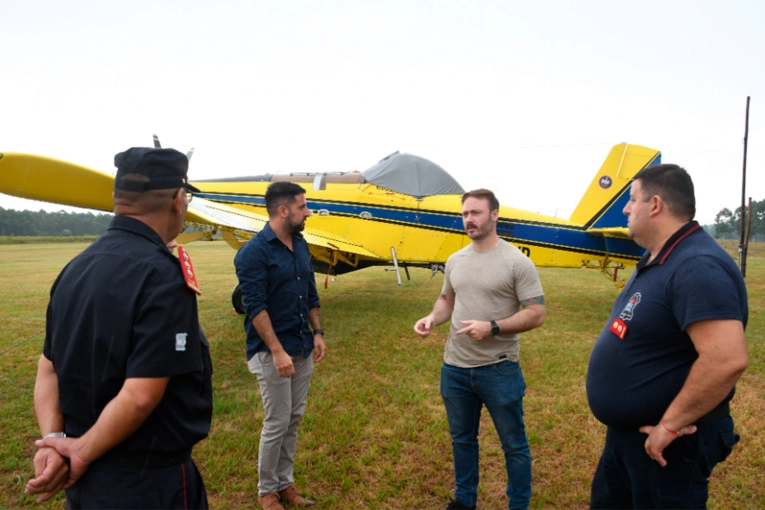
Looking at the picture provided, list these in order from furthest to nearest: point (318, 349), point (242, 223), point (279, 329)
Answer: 1. point (242, 223)
2. point (318, 349)
3. point (279, 329)

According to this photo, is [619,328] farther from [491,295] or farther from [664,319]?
[491,295]

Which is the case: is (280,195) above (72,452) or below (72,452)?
above

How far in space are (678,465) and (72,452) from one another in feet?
6.83

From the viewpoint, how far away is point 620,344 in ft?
5.77

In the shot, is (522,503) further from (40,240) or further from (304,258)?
(40,240)

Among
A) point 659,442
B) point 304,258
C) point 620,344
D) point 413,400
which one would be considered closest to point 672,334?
point 620,344

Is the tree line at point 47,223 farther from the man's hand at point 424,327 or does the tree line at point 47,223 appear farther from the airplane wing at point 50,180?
the man's hand at point 424,327

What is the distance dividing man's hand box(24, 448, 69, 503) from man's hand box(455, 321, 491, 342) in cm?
180

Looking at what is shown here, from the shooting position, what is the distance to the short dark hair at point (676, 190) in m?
1.71

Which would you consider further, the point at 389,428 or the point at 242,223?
the point at 242,223

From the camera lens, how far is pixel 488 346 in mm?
2551

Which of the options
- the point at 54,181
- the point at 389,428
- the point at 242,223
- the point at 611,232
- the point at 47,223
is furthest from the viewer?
the point at 47,223

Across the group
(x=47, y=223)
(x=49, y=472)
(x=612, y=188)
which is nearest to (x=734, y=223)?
(x=612, y=188)

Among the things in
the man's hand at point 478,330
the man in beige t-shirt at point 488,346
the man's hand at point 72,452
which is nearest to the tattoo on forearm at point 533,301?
the man in beige t-shirt at point 488,346
